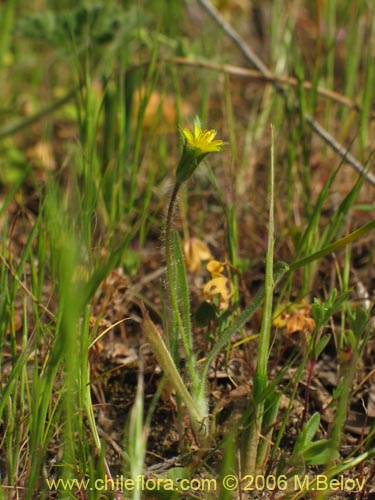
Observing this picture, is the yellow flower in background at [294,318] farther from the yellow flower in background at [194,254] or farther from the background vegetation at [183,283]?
the yellow flower in background at [194,254]

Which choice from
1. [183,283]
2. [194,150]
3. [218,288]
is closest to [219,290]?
[218,288]

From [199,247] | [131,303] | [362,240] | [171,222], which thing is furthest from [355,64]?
[171,222]

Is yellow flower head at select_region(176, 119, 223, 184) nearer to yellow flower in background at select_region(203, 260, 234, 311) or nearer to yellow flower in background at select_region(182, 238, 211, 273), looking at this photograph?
yellow flower in background at select_region(203, 260, 234, 311)

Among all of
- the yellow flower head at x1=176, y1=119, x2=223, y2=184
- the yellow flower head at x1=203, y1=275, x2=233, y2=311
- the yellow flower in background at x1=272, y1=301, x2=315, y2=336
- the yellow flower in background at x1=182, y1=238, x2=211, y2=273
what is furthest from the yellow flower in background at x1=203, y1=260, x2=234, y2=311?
the yellow flower head at x1=176, y1=119, x2=223, y2=184

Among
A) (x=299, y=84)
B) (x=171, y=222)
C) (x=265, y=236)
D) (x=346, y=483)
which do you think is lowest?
(x=346, y=483)

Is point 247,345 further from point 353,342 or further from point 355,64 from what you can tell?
point 355,64

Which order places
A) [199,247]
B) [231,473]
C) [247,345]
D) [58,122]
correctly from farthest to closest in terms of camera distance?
[58,122] → [199,247] → [247,345] → [231,473]

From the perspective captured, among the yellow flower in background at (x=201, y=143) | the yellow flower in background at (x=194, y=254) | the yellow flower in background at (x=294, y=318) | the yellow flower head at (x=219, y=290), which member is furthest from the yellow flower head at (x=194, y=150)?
the yellow flower in background at (x=194, y=254)
